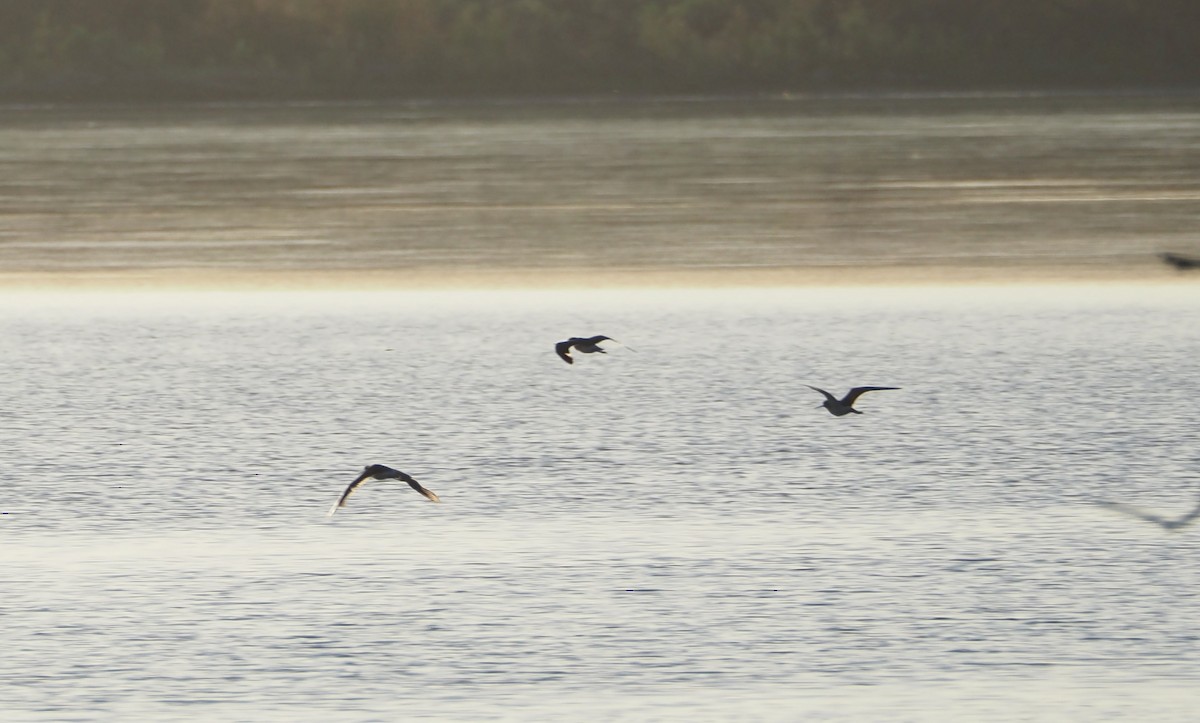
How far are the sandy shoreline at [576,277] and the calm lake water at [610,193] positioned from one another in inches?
9.5

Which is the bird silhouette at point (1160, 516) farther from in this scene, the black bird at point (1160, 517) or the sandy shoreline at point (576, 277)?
the sandy shoreline at point (576, 277)

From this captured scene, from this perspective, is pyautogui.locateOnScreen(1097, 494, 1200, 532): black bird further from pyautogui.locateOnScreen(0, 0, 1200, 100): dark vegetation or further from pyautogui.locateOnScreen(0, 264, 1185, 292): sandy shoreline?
pyautogui.locateOnScreen(0, 0, 1200, 100): dark vegetation

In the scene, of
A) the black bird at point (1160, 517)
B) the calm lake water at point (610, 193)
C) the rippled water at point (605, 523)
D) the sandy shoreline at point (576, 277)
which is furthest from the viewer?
the calm lake water at point (610, 193)

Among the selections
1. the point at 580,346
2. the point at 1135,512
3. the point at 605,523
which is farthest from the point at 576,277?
the point at 1135,512

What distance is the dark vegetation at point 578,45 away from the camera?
48875mm

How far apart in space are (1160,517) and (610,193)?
11.5 meters

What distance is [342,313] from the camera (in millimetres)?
9836

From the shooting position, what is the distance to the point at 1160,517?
17.3 ft

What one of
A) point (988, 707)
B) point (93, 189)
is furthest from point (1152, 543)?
point (93, 189)

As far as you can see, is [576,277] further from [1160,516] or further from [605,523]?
[1160,516]

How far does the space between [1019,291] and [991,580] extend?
19.3 ft

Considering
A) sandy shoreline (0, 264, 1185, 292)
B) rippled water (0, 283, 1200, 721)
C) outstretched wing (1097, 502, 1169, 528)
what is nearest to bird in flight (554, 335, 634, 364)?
rippled water (0, 283, 1200, 721)

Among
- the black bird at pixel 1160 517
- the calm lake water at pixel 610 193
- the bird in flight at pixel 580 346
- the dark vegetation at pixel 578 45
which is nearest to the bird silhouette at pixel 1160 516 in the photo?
the black bird at pixel 1160 517

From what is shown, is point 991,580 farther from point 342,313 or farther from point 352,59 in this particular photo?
point 352,59
